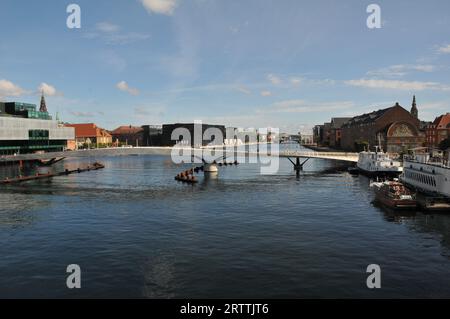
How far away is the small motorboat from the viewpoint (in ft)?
185

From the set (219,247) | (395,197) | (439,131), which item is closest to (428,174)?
(395,197)

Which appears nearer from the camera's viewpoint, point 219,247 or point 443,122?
point 219,247

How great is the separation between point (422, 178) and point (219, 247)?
50.8m

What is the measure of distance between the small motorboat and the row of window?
28.3 feet

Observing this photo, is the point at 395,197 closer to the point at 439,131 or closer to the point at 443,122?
the point at 439,131

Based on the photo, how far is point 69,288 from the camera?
2748cm

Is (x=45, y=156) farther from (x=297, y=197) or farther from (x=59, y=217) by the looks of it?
(x=297, y=197)

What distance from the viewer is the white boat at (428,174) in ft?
201

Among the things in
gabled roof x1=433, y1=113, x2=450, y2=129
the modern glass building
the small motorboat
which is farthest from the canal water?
gabled roof x1=433, y1=113, x2=450, y2=129

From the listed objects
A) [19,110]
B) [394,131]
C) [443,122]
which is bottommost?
[394,131]

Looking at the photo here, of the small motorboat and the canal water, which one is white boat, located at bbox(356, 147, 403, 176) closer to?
the canal water

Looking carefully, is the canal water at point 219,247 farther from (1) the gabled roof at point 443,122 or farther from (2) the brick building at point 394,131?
(1) the gabled roof at point 443,122

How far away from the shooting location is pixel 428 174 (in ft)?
224
